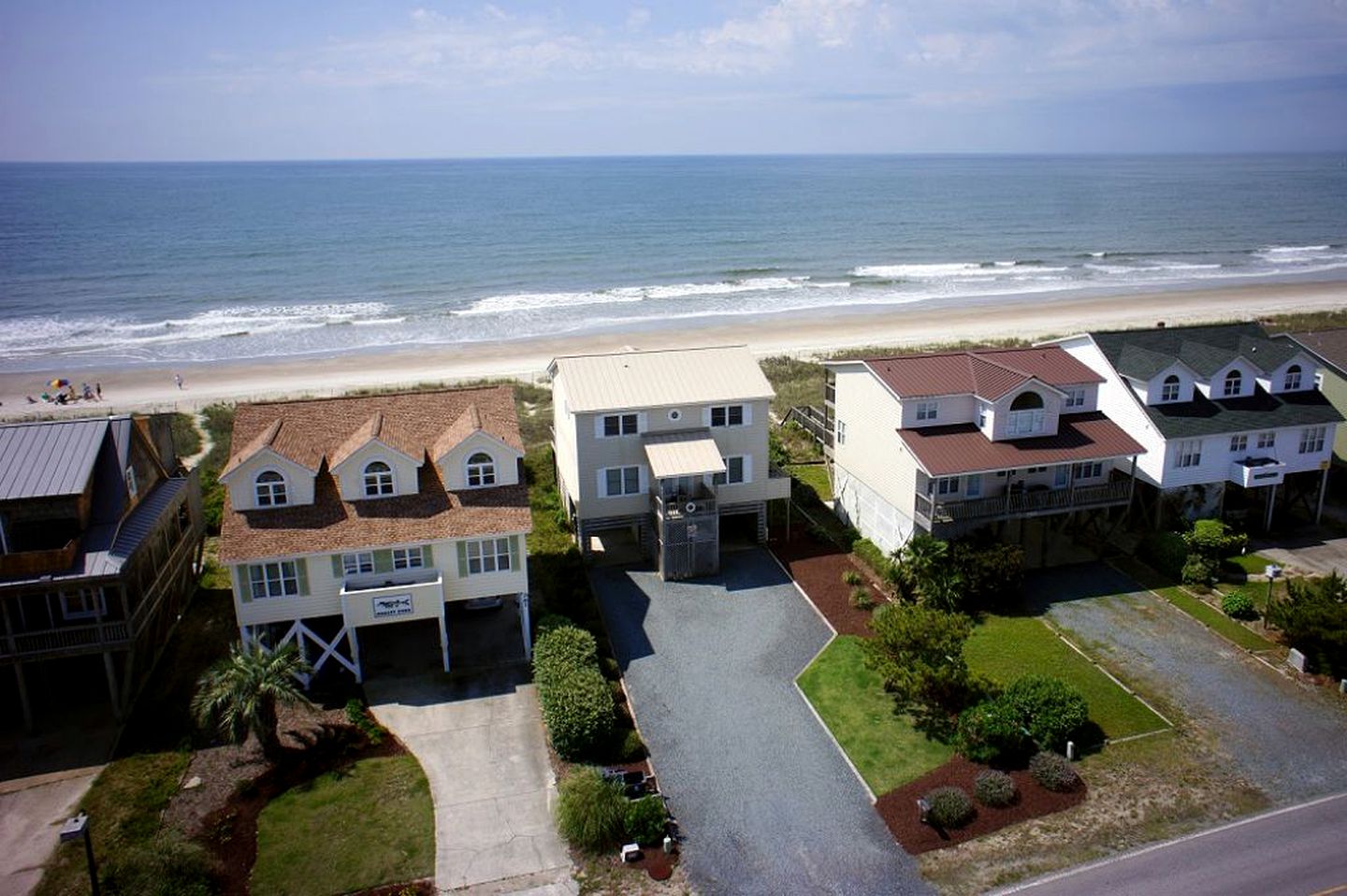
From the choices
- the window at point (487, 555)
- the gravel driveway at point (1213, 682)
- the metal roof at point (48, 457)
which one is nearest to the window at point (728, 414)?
the window at point (487, 555)

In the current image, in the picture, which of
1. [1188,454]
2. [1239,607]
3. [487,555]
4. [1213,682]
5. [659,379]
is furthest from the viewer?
[1188,454]

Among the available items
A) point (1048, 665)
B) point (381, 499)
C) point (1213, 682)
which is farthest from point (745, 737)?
point (1213, 682)

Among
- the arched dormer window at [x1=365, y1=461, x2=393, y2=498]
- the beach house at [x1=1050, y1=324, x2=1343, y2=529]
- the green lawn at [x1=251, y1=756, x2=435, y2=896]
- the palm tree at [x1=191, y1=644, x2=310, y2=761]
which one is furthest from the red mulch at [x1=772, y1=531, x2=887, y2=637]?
the palm tree at [x1=191, y1=644, x2=310, y2=761]

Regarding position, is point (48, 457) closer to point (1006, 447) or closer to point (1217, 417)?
point (1006, 447)

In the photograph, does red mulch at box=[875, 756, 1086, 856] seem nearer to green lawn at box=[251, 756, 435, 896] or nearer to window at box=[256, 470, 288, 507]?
green lawn at box=[251, 756, 435, 896]

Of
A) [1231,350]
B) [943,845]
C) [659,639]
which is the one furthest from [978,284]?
[943,845]

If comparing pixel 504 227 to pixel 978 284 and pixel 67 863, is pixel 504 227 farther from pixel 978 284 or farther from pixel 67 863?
pixel 67 863
